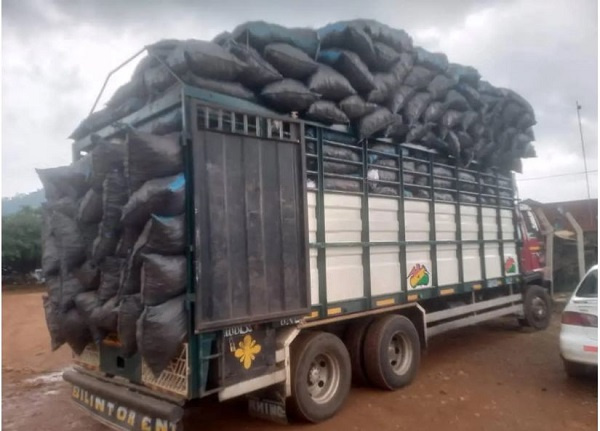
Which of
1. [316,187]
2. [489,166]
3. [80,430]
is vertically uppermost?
[489,166]

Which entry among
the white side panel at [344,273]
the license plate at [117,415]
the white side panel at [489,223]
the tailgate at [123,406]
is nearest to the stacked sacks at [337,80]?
the white side panel at [489,223]

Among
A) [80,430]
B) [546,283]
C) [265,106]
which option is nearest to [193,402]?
[80,430]

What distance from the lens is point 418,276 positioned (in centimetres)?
574

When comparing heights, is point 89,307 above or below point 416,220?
→ below

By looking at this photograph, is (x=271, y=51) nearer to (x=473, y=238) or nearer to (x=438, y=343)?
(x=473, y=238)

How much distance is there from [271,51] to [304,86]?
45 cm

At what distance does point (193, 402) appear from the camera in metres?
4.10

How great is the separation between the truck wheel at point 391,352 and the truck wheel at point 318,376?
1.44 feet

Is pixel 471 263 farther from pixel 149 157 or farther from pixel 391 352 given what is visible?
pixel 149 157

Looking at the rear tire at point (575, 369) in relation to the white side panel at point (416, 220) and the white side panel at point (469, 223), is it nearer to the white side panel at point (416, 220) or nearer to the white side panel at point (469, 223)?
the white side panel at point (469, 223)

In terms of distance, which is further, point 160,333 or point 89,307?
point 89,307

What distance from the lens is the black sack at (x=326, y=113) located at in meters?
4.61

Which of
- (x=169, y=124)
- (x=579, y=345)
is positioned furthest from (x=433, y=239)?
(x=169, y=124)

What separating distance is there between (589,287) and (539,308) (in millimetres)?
3453
